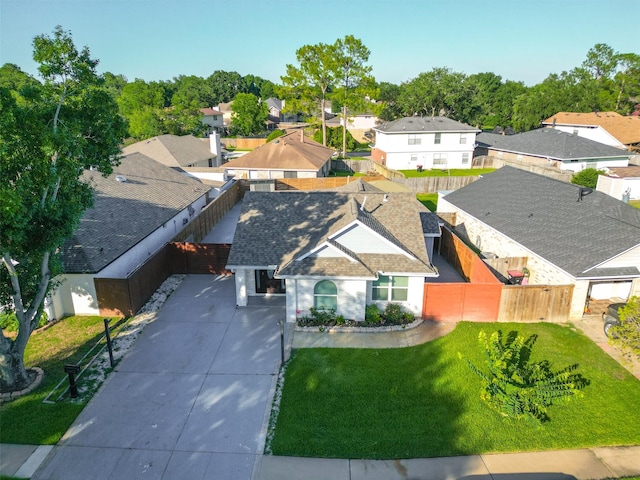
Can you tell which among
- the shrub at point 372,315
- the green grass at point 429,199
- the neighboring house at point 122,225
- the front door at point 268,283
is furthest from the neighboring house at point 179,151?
the shrub at point 372,315

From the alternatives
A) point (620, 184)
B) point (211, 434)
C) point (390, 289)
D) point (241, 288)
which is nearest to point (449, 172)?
point (620, 184)

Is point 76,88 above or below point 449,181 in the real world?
above

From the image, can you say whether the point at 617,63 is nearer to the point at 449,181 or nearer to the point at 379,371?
the point at 449,181

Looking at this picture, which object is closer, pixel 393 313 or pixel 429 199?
pixel 393 313

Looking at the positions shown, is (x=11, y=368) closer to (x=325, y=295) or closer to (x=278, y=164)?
(x=325, y=295)

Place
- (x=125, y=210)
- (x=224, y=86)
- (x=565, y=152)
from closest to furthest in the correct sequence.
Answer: (x=125, y=210) < (x=565, y=152) < (x=224, y=86)

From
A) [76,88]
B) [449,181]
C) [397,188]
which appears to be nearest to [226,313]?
[76,88]

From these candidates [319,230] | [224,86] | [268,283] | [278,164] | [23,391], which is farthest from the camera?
[224,86]
